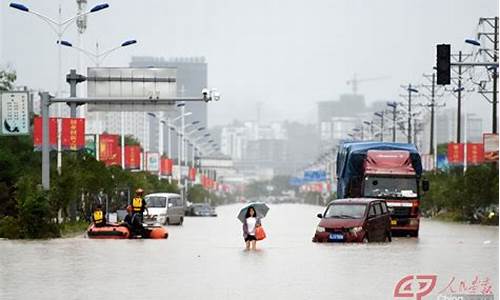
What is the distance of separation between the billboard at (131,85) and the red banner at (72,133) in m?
4.55

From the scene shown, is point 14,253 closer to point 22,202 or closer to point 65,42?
point 22,202

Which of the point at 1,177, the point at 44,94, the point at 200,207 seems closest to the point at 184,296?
the point at 44,94

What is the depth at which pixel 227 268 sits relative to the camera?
1134 inches

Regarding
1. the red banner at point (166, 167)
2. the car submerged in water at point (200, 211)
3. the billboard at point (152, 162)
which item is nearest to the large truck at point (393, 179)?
the car submerged in water at point (200, 211)

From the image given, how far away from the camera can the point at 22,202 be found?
46.2 m

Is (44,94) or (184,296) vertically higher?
(44,94)

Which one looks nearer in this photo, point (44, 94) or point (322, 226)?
point (322, 226)

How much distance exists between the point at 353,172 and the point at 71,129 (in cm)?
1451

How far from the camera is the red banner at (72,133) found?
59.9m

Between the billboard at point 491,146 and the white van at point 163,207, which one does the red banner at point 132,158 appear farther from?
the billboard at point 491,146

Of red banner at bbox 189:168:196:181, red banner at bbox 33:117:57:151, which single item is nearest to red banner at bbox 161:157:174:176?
red banner at bbox 189:168:196:181

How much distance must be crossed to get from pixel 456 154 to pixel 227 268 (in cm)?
6385

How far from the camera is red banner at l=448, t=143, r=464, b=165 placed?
9085cm

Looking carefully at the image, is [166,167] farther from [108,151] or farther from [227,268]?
[227,268]
